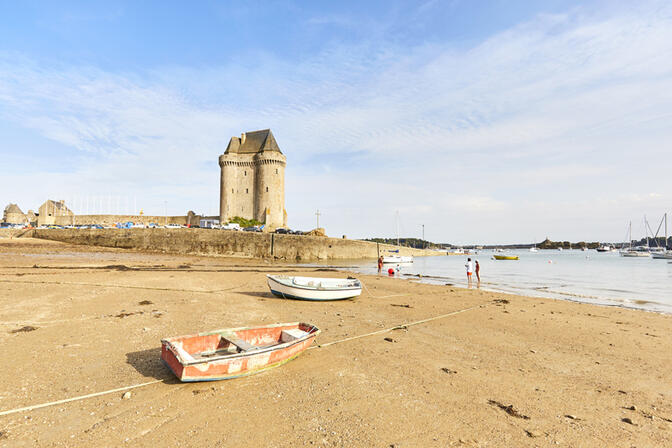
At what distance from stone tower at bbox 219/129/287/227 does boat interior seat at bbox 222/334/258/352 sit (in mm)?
63074

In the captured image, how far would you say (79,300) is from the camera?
1172 cm

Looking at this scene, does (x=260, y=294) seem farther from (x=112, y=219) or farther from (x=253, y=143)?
(x=112, y=219)

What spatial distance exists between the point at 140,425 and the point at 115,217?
2934 inches

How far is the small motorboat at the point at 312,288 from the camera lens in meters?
13.6

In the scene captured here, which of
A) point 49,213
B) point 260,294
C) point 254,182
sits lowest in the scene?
point 260,294

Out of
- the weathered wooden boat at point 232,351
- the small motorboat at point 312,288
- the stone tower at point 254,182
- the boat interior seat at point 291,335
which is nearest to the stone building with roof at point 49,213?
the stone tower at point 254,182

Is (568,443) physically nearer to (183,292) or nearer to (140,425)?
(140,425)

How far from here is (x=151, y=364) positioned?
627cm

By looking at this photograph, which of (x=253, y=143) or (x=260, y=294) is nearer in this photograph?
(x=260, y=294)

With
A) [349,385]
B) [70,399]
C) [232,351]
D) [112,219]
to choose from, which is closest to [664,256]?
[349,385]

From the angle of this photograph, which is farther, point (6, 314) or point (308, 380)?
point (6, 314)

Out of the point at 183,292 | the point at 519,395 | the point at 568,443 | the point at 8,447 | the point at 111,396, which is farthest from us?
the point at 183,292

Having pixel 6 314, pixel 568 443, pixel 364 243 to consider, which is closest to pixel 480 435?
pixel 568 443

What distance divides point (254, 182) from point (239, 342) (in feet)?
221
